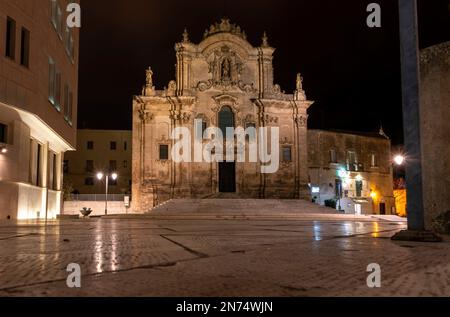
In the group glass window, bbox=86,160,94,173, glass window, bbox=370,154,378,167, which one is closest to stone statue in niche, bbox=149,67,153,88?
glass window, bbox=86,160,94,173

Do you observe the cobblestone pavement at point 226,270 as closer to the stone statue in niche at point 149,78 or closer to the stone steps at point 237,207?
the stone steps at point 237,207

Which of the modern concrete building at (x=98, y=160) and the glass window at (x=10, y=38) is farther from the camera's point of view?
the modern concrete building at (x=98, y=160)

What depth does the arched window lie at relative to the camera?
46631mm

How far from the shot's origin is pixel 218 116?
153 feet

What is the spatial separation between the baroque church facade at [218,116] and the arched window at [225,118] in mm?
96

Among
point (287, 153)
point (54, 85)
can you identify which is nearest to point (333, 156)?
point (287, 153)

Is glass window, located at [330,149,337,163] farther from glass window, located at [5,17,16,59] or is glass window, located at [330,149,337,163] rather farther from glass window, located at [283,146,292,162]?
glass window, located at [5,17,16,59]

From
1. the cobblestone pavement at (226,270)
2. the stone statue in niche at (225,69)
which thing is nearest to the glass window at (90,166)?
the stone statue in niche at (225,69)

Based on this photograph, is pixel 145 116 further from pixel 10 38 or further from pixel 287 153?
pixel 10 38

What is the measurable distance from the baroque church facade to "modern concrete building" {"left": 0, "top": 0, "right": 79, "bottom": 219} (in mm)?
12645

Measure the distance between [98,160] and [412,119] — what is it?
190 feet

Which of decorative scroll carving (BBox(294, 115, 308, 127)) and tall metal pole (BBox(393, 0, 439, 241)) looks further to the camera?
decorative scroll carving (BBox(294, 115, 308, 127))

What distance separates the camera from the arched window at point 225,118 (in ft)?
Result: 153
